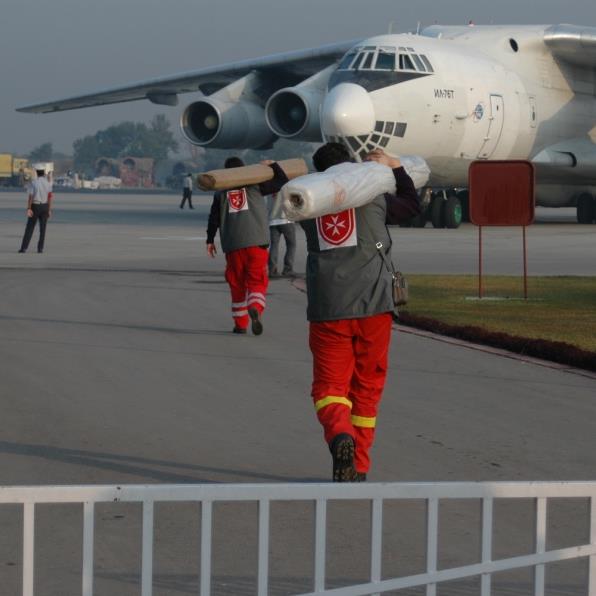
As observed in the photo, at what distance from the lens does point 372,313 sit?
7.17 metres

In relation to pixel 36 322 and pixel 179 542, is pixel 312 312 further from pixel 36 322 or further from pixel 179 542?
pixel 36 322

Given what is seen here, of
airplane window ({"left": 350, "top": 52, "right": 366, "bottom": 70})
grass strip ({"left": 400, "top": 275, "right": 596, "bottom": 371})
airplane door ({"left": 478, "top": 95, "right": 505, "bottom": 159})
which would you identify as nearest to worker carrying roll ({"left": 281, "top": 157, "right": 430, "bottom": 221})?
grass strip ({"left": 400, "top": 275, "right": 596, "bottom": 371})

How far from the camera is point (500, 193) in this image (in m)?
16.8

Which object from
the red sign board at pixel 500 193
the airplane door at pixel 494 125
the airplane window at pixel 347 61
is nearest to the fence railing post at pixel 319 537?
the red sign board at pixel 500 193

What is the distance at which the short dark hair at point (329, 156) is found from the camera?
24.3 feet

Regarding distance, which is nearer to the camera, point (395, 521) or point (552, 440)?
point (395, 521)

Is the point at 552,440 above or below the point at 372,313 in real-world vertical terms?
below

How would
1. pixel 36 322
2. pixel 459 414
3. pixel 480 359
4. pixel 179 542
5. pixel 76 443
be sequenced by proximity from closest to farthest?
1. pixel 179 542
2. pixel 76 443
3. pixel 459 414
4. pixel 480 359
5. pixel 36 322

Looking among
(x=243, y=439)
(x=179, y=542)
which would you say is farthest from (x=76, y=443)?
(x=179, y=542)

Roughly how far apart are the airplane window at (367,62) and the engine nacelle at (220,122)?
6.49 metres

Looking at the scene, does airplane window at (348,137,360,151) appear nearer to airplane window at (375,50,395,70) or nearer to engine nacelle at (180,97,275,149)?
airplane window at (375,50,395,70)

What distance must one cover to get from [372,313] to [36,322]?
297 inches

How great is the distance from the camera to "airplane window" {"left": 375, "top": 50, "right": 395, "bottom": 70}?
30.5 metres

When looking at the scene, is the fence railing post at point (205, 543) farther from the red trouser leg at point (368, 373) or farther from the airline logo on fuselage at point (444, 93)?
the airline logo on fuselage at point (444, 93)
